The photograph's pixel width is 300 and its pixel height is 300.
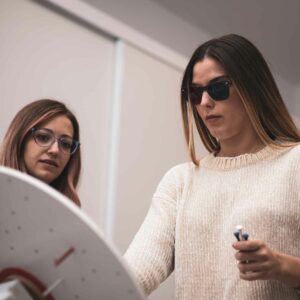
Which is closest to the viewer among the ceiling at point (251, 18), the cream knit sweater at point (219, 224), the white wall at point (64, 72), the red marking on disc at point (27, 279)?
the red marking on disc at point (27, 279)

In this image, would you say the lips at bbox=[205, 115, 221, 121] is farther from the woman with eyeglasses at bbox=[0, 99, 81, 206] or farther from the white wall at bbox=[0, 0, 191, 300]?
the white wall at bbox=[0, 0, 191, 300]

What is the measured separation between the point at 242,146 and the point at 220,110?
115 millimetres

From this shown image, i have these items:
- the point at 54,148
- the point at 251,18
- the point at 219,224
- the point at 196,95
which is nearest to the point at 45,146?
the point at 54,148

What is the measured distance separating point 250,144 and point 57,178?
2.62ft

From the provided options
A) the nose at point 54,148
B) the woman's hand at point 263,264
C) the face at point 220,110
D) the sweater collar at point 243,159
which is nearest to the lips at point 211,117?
the face at point 220,110

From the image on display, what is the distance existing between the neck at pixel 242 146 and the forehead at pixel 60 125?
0.68 metres

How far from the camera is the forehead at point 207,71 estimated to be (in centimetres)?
121

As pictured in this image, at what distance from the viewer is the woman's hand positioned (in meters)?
0.86

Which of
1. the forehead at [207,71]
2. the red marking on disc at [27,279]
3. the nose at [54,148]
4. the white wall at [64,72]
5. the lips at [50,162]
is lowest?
the red marking on disc at [27,279]

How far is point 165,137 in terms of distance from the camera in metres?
2.94

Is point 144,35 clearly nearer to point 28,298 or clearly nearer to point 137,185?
point 137,185

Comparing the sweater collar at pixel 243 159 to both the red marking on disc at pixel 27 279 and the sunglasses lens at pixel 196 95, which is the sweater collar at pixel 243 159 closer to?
the sunglasses lens at pixel 196 95

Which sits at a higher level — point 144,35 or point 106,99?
point 144,35

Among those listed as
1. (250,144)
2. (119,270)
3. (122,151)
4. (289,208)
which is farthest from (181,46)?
(119,270)
